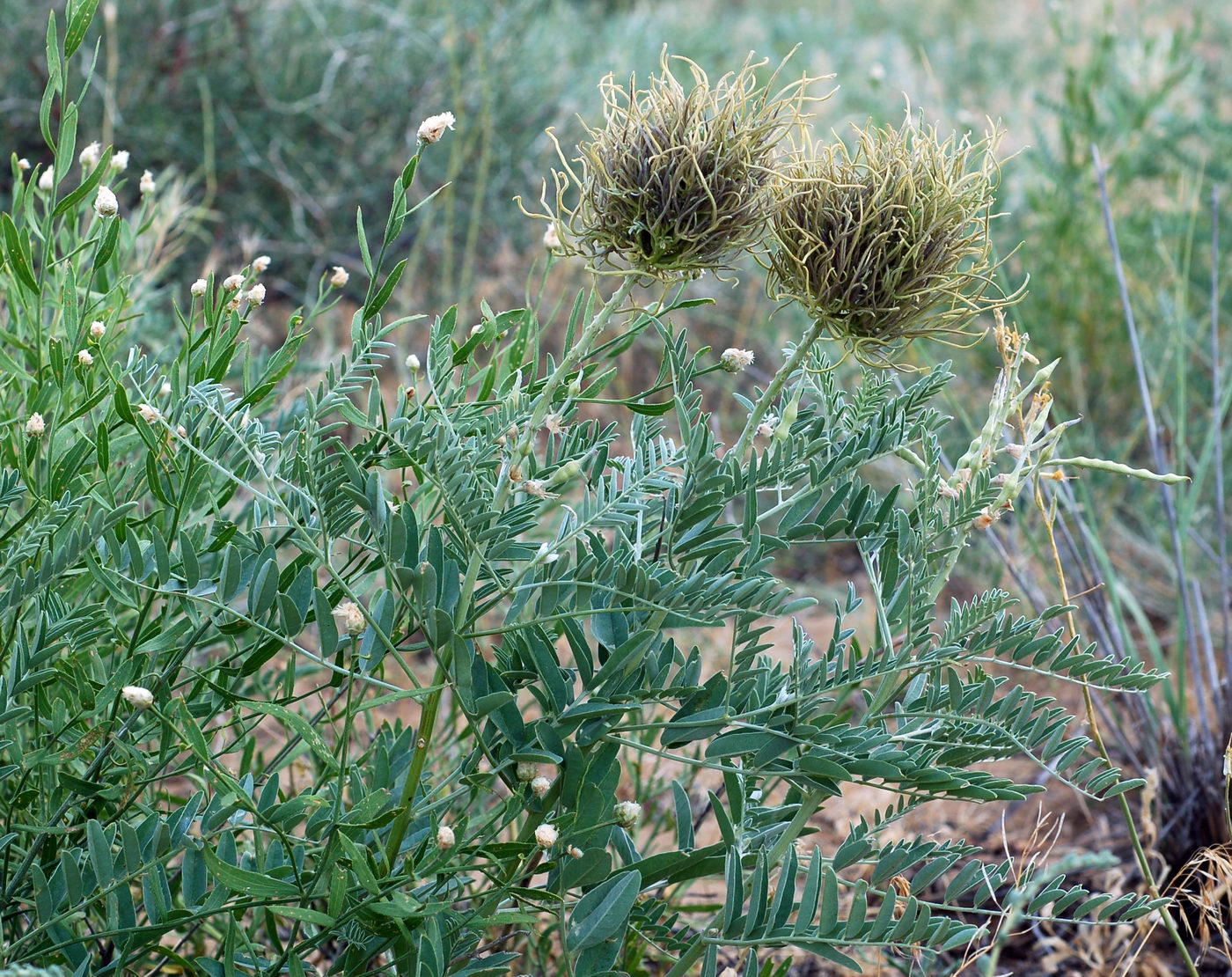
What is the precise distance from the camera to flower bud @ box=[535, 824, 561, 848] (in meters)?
0.75

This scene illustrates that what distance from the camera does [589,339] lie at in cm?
77

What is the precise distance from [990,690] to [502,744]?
1.15ft

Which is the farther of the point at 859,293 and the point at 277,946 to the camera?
the point at 277,946

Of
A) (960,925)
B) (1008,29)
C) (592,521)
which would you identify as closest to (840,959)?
(960,925)

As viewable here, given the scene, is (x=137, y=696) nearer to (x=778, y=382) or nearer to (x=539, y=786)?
(x=539, y=786)

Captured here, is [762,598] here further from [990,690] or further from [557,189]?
[557,189]

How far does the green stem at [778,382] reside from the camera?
2.56 ft

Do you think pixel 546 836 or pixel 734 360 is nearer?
pixel 546 836

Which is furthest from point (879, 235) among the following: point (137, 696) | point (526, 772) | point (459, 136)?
point (459, 136)

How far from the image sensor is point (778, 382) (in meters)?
0.80

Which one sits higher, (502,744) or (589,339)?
(589,339)

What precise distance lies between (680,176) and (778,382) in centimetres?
15

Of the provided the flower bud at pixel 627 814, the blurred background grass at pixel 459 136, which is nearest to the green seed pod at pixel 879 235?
the flower bud at pixel 627 814

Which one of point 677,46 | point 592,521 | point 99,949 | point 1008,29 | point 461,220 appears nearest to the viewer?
point 592,521
